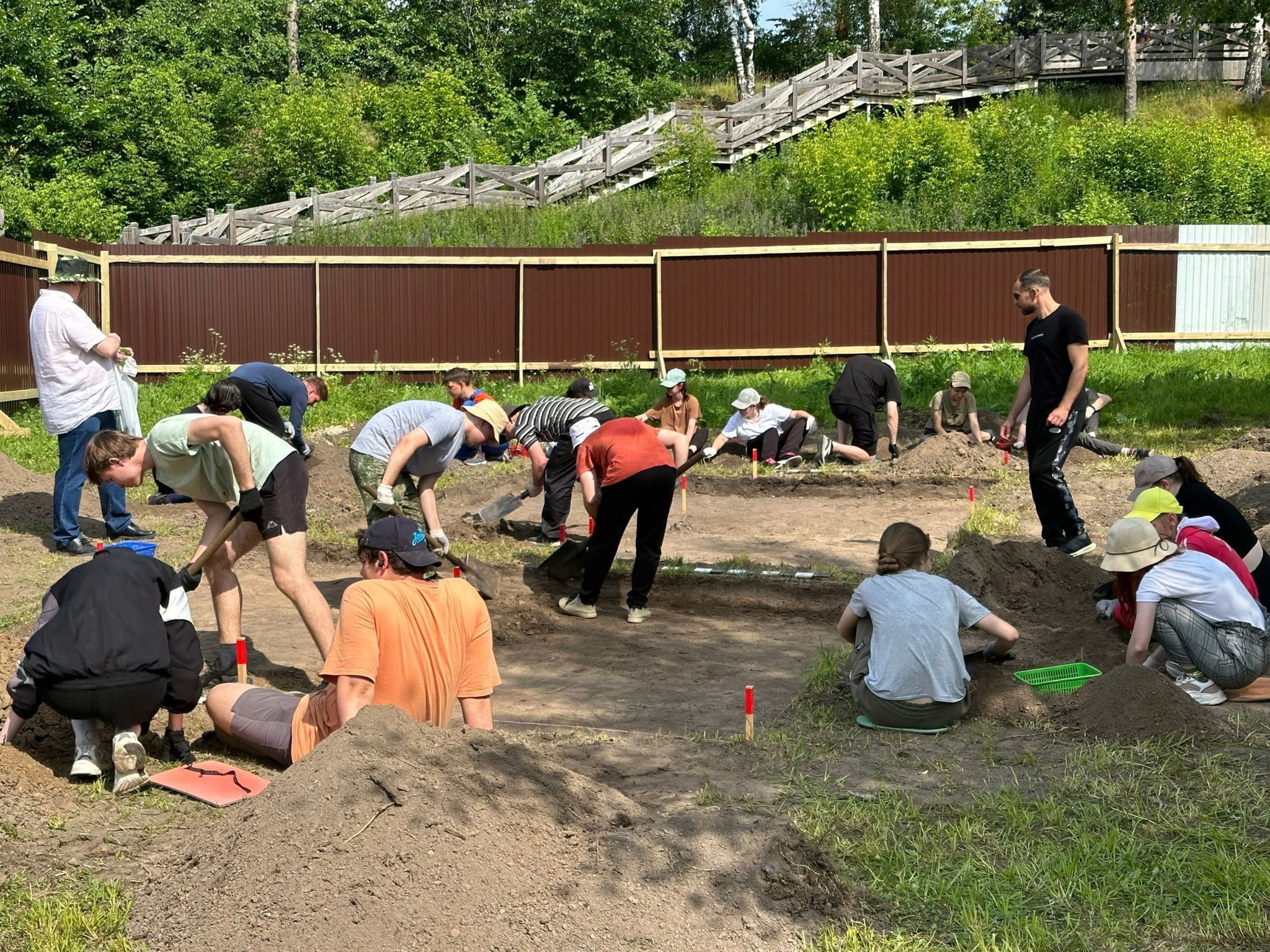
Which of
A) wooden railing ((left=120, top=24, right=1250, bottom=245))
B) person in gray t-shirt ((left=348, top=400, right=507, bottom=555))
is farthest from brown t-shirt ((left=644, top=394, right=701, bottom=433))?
wooden railing ((left=120, top=24, right=1250, bottom=245))

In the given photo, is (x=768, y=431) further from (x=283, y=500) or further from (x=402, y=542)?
(x=402, y=542)

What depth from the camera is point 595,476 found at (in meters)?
9.28

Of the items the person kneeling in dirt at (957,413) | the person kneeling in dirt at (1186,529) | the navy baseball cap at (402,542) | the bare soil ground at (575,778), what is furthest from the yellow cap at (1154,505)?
the person kneeling in dirt at (957,413)

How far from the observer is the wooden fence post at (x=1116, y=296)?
2106 cm

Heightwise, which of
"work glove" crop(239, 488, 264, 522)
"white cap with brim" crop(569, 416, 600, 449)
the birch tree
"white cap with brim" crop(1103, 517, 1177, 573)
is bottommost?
"white cap with brim" crop(1103, 517, 1177, 573)

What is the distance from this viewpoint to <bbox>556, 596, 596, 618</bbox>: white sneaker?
9344 mm

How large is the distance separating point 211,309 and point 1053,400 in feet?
47.5

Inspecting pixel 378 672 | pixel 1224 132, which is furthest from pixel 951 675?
pixel 1224 132

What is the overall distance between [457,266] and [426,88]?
20376 millimetres

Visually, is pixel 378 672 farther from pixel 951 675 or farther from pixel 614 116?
pixel 614 116

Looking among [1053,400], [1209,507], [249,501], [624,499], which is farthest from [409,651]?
[1053,400]

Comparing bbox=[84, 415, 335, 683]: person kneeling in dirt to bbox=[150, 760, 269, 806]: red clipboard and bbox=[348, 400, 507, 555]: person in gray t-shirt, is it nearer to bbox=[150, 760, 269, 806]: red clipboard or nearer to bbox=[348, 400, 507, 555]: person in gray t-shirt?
bbox=[150, 760, 269, 806]: red clipboard

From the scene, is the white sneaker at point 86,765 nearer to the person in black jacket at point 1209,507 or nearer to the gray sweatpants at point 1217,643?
the gray sweatpants at point 1217,643

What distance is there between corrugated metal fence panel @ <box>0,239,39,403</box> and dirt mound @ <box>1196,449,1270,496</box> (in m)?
12.6
